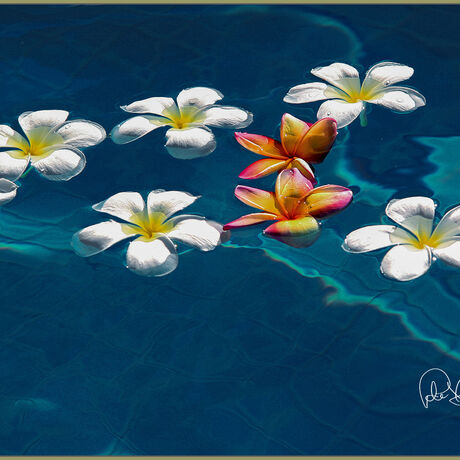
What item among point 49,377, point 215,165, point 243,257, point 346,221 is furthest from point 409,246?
point 49,377

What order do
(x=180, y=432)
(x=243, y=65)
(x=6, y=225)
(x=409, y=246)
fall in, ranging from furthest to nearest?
(x=243, y=65) < (x=6, y=225) < (x=409, y=246) < (x=180, y=432)

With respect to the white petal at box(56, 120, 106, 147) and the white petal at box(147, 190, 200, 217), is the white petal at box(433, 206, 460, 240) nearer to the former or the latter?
the white petal at box(147, 190, 200, 217)

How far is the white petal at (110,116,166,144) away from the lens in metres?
1.29

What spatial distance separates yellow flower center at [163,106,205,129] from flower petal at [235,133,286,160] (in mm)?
78

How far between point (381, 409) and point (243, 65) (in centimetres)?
68

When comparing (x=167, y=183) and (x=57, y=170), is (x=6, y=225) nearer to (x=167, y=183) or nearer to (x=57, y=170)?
(x=57, y=170)

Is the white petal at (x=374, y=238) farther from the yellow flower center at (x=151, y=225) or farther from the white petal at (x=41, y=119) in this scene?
the white petal at (x=41, y=119)

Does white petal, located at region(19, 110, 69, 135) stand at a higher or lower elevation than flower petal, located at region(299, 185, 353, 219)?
higher

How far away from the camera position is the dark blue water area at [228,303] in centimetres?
98

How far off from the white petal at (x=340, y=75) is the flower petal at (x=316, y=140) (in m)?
0.14

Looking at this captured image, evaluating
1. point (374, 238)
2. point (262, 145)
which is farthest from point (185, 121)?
point (374, 238)

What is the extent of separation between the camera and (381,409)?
3.25 feet

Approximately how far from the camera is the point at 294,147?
1231 mm

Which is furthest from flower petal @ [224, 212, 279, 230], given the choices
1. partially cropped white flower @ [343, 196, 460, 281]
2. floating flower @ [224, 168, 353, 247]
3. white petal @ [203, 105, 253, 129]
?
white petal @ [203, 105, 253, 129]
